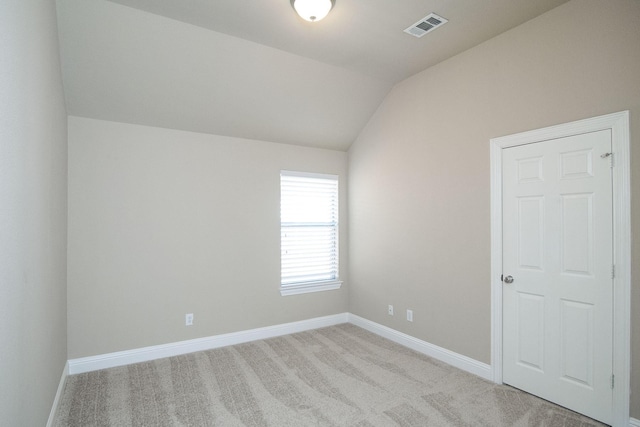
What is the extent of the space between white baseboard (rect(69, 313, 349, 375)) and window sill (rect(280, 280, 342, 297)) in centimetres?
40

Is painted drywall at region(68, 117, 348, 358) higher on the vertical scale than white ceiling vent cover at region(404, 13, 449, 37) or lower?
lower

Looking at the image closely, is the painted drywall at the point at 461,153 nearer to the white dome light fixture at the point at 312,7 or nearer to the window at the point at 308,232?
the window at the point at 308,232

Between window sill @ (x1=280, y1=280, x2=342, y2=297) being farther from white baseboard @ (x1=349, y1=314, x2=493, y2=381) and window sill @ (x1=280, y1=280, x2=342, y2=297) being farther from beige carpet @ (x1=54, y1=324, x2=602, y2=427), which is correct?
beige carpet @ (x1=54, y1=324, x2=602, y2=427)

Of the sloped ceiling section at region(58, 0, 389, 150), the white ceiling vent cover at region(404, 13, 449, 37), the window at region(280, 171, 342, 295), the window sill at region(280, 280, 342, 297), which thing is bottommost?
the window sill at region(280, 280, 342, 297)

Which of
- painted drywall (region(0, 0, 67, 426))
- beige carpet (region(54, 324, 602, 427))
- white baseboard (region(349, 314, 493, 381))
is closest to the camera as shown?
painted drywall (region(0, 0, 67, 426))

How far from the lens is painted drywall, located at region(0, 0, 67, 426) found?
1.36 m

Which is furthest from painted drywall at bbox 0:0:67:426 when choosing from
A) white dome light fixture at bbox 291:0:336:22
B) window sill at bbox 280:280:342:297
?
window sill at bbox 280:280:342:297

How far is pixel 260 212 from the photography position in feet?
14.1

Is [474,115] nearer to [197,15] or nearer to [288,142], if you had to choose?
[288,142]

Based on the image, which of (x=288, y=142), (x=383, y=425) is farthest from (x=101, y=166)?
(x=383, y=425)

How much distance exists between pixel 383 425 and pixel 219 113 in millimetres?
3385

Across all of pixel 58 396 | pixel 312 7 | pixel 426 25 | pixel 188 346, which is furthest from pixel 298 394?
pixel 426 25

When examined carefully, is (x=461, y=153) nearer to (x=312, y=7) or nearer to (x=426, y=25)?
(x=426, y=25)

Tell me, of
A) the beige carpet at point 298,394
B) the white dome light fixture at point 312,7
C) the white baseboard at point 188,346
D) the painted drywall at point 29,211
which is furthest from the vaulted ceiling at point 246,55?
the beige carpet at point 298,394
